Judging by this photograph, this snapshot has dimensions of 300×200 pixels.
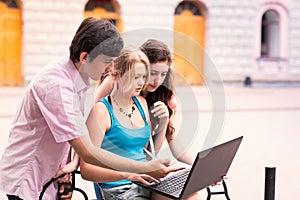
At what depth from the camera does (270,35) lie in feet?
76.9

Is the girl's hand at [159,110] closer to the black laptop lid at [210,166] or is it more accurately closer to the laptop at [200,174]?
the laptop at [200,174]

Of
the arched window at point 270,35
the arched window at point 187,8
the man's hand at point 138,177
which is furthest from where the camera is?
the arched window at point 270,35

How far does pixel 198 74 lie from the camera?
2.91 meters

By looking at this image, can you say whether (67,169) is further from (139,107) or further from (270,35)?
(270,35)

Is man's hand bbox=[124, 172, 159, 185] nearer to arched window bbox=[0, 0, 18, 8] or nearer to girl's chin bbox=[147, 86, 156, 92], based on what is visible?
girl's chin bbox=[147, 86, 156, 92]

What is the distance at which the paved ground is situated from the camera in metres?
3.84

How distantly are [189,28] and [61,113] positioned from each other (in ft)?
64.3

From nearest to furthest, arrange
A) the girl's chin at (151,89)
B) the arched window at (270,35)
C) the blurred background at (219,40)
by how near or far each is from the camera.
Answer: the girl's chin at (151,89) < the blurred background at (219,40) < the arched window at (270,35)

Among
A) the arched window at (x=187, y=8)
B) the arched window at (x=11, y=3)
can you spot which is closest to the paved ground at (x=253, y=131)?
the arched window at (x=11, y=3)

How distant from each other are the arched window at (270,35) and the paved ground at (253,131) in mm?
3634

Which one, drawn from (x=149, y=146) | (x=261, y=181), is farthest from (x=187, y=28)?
(x=149, y=146)

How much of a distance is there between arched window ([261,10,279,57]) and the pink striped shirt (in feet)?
68.0

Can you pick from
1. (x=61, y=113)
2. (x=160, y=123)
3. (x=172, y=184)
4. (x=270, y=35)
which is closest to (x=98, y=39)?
(x=61, y=113)

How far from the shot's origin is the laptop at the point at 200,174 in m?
2.76
